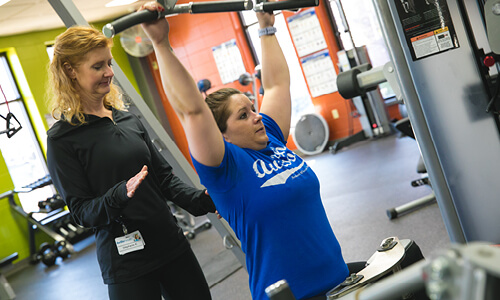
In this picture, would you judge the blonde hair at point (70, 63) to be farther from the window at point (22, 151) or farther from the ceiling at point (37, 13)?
the window at point (22, 151)

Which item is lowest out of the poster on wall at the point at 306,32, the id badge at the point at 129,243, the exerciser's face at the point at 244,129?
the id badge at the point at 129,243

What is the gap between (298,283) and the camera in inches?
52.2

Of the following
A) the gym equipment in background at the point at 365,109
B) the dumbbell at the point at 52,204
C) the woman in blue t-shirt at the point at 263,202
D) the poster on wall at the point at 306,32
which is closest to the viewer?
the woman in blue t-shirt at the point at 263,202

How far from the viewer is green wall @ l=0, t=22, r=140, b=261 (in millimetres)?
7227

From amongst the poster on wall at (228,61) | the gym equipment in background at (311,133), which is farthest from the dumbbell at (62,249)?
the poster on wall at (228,61)

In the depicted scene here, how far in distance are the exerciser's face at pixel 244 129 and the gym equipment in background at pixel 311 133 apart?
6238mm

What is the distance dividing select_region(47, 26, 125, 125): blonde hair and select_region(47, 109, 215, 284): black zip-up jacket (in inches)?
1.8

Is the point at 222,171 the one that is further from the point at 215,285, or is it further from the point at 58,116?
the point at 215,285

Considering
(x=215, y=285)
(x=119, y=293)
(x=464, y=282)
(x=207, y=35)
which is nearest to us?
(x=464, y=282)

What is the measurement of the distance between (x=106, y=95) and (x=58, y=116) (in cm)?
24

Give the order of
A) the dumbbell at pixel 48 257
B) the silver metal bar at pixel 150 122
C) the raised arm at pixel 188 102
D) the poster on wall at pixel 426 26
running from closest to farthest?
1. the raised arm at pixel 188 102
2. the poster on wall at pixel 426 26
3. the silver metal bar at pixel 150 122
4. the dumbbell at pixel 48 257

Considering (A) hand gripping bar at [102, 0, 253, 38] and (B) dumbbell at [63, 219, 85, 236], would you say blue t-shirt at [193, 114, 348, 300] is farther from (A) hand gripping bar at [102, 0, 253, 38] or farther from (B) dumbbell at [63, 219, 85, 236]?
(B) dumbbell at [63, 219, 85, 236]

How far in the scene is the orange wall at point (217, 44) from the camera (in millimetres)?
7824

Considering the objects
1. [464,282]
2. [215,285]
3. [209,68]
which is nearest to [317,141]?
[209,68]
